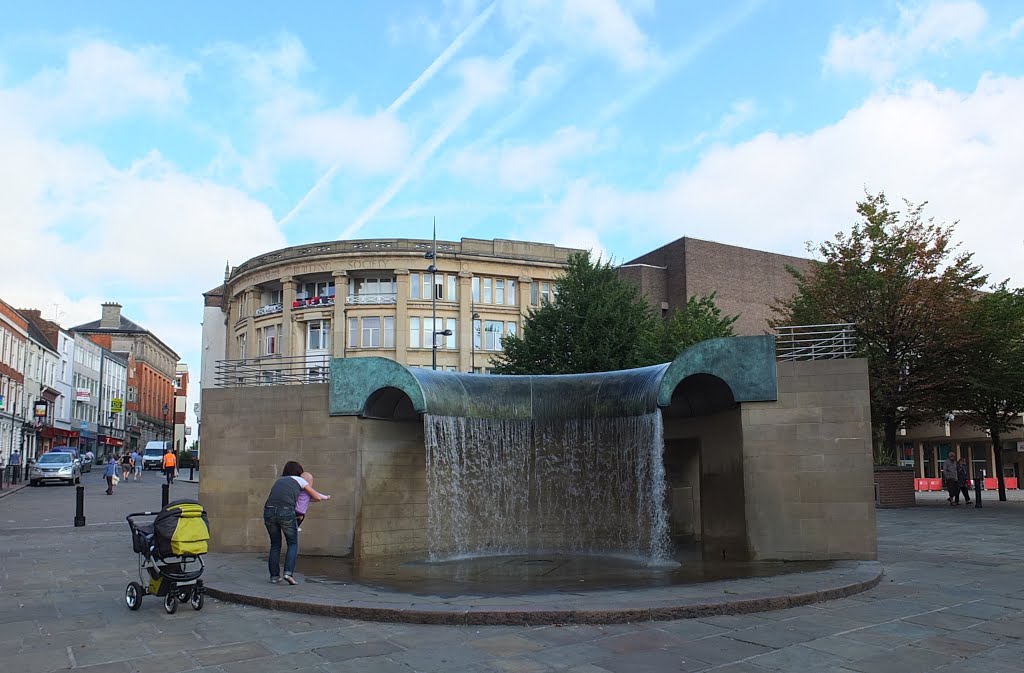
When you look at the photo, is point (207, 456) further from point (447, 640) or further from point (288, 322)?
point (288, 322)

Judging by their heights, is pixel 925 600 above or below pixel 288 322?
below

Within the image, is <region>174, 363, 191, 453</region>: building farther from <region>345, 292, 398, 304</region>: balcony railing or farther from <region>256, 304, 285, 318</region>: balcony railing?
<region>345, 292, 398, 304</region>: balcony railing

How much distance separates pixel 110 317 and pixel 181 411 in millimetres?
20305

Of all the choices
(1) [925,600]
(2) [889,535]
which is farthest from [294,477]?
(2) [889,535]

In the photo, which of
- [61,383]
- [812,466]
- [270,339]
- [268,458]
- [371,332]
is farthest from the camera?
[61,383]

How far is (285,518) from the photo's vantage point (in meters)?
10.5

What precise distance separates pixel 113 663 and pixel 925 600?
868 centimetres

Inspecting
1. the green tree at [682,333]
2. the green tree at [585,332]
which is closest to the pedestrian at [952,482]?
the green tree at [682,333]

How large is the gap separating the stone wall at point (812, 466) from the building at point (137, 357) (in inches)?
4063

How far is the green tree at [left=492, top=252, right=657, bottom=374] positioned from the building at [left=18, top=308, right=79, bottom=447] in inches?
2043

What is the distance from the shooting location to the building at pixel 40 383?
62.1m

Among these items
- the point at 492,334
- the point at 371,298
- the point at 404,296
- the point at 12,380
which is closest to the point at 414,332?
the point at 404,296

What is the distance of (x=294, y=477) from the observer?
10.8 metres

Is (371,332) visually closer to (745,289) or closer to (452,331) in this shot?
(452,331)
